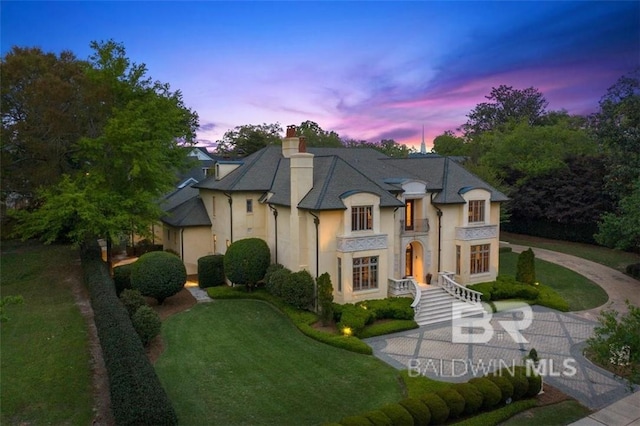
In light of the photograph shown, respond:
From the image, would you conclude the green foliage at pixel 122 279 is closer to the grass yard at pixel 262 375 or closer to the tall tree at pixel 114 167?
the tall tree at pixel 114 167

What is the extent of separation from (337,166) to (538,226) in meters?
30.1

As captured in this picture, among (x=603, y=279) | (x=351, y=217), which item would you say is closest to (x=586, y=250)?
(x=603, y=279)

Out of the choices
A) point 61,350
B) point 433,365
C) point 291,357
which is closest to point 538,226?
point 433,365

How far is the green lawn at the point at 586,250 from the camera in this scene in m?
35.0

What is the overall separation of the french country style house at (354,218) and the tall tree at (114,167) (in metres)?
4.14

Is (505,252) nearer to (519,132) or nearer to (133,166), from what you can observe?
(519,132)

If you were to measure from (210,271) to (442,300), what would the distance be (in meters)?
13.6

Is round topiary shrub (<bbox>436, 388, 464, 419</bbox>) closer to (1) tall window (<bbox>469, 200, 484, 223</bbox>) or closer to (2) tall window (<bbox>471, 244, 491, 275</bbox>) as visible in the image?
(2) tall window (<bbox>471, 244, 491, 275</bbox>)

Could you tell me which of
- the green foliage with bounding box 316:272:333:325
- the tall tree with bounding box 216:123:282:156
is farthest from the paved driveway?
the tall tree with bounding box 216:123:282:156

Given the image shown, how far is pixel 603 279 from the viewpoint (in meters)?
30.1

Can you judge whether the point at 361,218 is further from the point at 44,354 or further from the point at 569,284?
the point at 569,284

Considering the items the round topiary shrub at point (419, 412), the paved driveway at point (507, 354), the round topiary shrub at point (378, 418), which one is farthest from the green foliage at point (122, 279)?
the round topiary shrub at point (419, 412)

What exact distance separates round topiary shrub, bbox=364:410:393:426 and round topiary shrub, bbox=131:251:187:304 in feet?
46.9

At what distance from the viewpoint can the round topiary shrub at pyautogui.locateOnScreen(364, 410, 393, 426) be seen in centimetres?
1155
